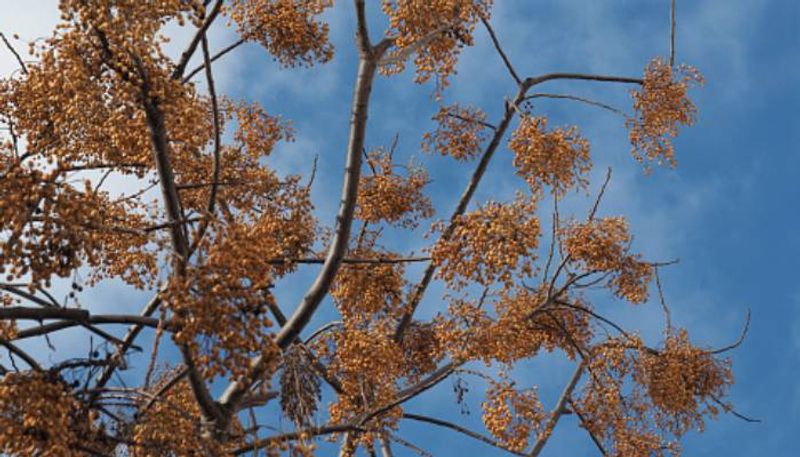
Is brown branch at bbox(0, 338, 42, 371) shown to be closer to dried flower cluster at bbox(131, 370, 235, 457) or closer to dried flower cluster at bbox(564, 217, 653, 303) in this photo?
dried flower cluster at bbox(131, 370, 235, 457)

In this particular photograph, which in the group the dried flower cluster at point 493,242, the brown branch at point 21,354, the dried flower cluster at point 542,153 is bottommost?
Result: the brown branch at point 21,354

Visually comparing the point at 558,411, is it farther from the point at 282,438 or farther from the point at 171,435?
the point at 171,435

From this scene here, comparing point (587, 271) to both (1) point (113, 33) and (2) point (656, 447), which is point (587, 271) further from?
(1) point (113, 33)

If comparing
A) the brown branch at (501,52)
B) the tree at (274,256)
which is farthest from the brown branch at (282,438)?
the brown branch at (501,52)

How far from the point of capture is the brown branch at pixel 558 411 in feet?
41.0

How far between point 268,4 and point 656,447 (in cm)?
833

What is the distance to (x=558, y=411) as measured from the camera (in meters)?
13.9

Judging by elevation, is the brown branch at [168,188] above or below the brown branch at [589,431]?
below

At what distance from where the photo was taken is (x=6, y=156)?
11422mm

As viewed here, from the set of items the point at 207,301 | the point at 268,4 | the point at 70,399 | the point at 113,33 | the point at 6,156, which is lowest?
the point at 70,399


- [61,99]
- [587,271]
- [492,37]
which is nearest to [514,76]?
[492,37]

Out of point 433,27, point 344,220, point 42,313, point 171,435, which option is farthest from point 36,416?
point 433,27

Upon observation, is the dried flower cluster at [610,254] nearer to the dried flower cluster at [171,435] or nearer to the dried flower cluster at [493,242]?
the dried flower cluster at [493,242]

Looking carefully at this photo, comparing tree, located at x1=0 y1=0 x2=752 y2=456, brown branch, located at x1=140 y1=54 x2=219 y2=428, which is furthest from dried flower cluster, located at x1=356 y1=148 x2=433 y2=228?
brown branch, located at x1=140 y1=54 x2=219 y2=428
